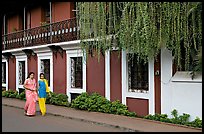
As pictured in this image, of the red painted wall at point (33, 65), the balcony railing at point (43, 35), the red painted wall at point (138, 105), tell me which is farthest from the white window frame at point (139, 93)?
the red painted wall at point (33, 65)

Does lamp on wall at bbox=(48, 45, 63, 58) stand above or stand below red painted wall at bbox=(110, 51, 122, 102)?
above

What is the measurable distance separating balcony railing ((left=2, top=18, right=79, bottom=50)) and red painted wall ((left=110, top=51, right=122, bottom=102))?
2.01m

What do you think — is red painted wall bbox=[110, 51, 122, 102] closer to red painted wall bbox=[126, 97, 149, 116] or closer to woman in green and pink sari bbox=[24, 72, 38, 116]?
red painted wall bbox=[126, 97, 149, 116]

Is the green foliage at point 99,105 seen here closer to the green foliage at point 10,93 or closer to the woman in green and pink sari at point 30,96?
the woman in green and pink sari at point 30,96

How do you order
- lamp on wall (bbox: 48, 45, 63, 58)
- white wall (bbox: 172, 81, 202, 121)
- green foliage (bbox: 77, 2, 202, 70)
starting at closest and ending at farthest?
green foliage (bbox: 77, 2, 202, 70) → white wall (bbox: 172, 81, 202, 121) → lamp on wall (bbox: 48, 45, 63, 58)

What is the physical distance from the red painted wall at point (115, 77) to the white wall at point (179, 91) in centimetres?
230

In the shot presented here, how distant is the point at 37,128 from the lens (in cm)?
1009

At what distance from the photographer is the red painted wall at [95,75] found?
46.8 feet

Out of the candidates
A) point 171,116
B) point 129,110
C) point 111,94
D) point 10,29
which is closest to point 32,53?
point 10,29

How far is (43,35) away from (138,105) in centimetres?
811

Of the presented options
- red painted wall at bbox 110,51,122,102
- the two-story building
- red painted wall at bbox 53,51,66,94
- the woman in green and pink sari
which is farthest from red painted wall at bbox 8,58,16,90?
red painted wall at bbox 110,51,122,102

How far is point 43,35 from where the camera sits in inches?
717

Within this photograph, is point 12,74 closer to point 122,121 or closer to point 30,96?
point 30,96

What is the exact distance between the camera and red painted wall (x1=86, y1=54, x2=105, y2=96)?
14.2m
